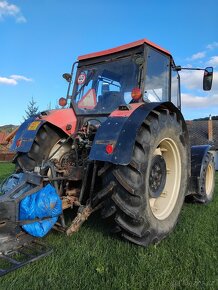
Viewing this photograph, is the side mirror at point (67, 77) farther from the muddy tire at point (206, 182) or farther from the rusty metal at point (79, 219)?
the muddy tire at point (206, 182)

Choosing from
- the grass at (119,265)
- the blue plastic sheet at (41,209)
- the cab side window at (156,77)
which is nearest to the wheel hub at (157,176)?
the grass at (119,265)

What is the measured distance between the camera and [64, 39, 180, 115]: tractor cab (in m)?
4.32

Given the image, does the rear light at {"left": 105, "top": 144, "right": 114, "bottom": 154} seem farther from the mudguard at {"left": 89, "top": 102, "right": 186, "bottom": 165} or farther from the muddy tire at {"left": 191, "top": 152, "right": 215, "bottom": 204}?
the muddy tire at {"left": 191, "top": 152, "right": 215, "bottom": 204}

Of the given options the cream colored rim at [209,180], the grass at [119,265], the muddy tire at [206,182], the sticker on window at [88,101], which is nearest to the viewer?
the grass at [119,265]

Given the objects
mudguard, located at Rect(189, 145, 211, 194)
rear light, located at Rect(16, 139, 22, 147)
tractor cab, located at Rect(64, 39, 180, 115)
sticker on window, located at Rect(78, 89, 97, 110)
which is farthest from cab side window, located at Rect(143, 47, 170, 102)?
rear light, located at Rect(16, 139, 22, 147)

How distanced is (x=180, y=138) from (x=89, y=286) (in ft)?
7.42

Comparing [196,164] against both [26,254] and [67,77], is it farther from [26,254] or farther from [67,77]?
[26,254]

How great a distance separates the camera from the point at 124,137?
10.5 ft

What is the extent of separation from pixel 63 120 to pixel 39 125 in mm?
362

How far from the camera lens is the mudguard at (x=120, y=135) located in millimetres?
3127

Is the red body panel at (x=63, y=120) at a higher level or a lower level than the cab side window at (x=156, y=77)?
lower

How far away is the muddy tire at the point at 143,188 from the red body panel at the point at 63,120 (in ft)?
4.19

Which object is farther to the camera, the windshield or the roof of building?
the roof of building

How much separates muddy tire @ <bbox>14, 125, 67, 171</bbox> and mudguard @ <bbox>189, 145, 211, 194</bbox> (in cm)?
239
